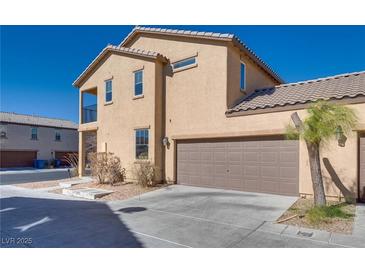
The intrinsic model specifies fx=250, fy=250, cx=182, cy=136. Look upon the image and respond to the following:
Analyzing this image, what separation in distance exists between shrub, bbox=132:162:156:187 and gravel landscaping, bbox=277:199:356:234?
678cm

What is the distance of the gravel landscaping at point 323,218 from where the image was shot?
598 cm

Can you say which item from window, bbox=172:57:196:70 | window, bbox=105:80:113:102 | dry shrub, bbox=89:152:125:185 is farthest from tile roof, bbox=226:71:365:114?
window, bbox=105:80:113:102

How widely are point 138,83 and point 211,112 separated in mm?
4886

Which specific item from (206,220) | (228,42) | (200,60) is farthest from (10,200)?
(228,42)

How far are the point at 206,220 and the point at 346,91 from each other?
23.1 ft

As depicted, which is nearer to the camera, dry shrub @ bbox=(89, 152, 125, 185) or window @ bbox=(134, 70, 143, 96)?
dry shrub @ bbox=(89, 152, 125, 185)

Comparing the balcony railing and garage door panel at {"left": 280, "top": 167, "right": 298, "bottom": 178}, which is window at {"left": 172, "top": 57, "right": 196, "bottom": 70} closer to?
garage door panel at {"left": 280, "top": 167, "right": 298, "bottom": 178}

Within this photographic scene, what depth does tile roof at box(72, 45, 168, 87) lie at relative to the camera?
13391mm

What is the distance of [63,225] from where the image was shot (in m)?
6.57

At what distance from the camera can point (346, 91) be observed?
30.1 ft

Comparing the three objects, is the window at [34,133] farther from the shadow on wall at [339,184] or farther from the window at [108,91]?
the shadow on wall at [339,184]

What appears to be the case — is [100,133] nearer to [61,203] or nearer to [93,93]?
[93,93]

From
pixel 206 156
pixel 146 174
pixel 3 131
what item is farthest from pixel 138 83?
pixel 3 131

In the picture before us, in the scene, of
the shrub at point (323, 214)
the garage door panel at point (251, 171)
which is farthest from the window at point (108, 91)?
the shrub at point (323, 214)
